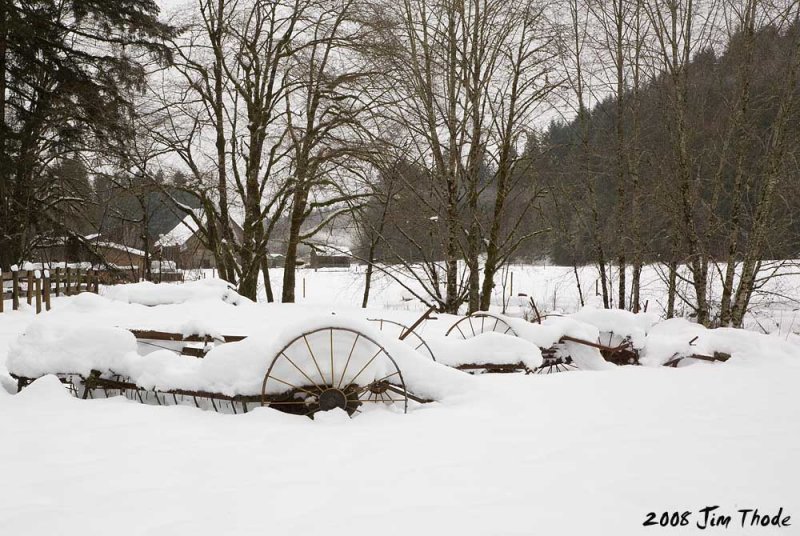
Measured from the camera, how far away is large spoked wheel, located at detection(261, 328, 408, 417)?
3992mm

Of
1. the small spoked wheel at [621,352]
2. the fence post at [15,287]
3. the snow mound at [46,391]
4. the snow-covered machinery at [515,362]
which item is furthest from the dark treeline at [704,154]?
the fence post at [15,287]

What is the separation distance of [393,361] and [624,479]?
185 cm

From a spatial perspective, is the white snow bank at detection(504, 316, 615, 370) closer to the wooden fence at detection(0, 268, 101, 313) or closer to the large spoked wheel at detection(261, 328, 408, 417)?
the large spoked wheel at detection(261, 328, 408, 417)

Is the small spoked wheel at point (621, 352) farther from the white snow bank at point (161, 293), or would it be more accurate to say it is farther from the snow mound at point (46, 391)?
the white snow bank at point (161, 293)

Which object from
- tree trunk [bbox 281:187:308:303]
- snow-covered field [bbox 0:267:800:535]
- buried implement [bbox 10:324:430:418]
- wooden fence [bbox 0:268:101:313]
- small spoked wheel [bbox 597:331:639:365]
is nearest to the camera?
snow-covered field [bbox 0:267:800:535]

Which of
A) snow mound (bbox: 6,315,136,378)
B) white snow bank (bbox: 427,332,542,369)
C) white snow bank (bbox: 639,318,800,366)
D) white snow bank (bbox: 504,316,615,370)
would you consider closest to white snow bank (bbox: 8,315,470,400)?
snow mound (bbox: 6,315,136,378)

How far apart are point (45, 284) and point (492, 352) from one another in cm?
1264

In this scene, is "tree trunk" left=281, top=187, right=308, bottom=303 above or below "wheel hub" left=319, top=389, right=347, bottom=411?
above

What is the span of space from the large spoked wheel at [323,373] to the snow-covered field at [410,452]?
0.44ft

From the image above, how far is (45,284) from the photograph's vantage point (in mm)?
12945

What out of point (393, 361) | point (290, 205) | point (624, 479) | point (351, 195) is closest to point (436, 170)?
point (351, 195)

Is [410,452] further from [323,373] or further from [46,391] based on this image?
[46,391]

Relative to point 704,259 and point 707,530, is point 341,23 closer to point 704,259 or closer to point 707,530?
point 704,259

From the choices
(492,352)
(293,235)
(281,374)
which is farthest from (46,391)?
(293,235)
